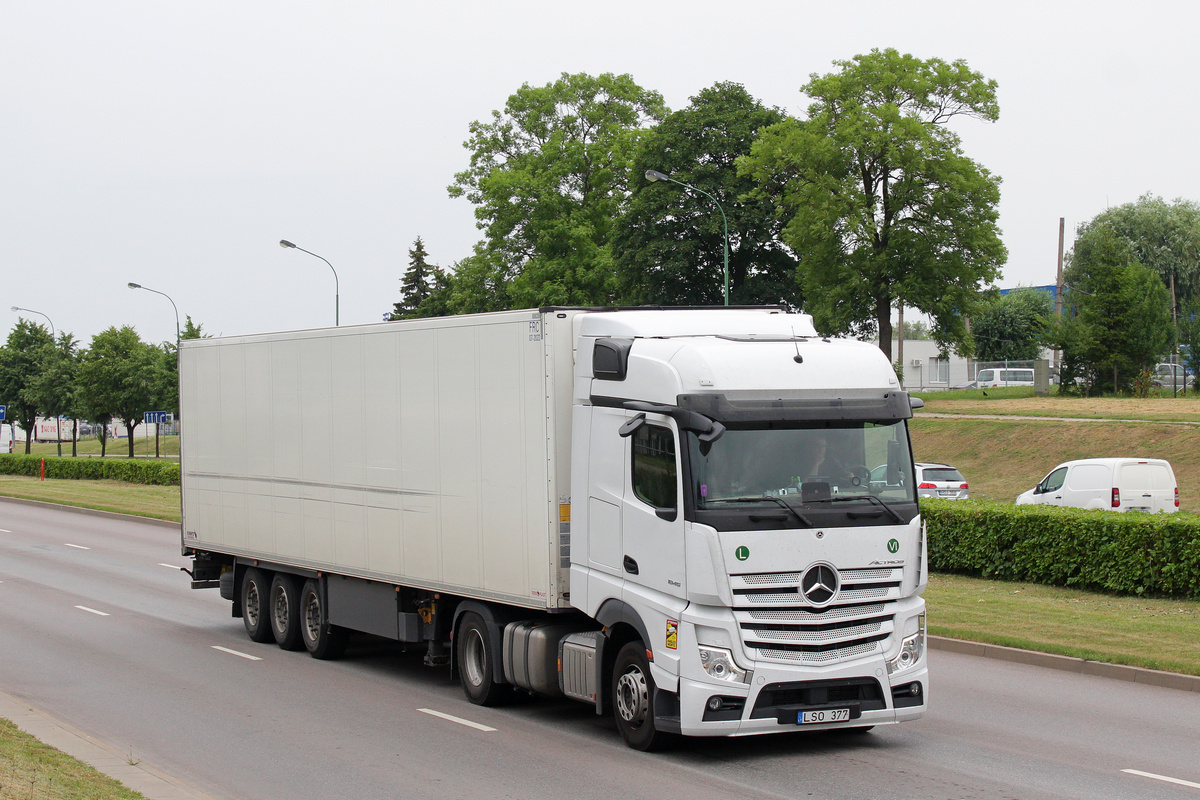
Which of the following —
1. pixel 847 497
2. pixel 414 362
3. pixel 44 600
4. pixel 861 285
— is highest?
pixel 861 285

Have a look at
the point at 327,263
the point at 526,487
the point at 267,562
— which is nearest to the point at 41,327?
the point at 327,263

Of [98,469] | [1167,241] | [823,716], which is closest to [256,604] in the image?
[823,716]

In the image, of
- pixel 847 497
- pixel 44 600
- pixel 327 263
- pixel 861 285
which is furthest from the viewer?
pixel 861 285

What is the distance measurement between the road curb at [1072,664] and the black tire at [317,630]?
6870 millimetres

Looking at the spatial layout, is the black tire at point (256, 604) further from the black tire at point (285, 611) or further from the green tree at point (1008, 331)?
the green tree at point (1008, 331)

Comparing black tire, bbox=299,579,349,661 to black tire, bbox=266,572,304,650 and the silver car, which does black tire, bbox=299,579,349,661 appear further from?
the silver car

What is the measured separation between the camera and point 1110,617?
1542cm

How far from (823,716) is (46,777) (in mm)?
5214

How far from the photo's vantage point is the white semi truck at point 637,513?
8.87m

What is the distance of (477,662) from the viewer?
11625 mm

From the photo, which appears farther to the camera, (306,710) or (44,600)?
(44,600)

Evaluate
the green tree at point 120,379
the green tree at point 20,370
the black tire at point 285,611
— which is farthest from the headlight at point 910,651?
the green tree at point 20,370

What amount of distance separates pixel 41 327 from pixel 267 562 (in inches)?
3113

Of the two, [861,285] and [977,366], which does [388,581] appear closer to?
[861,285]
